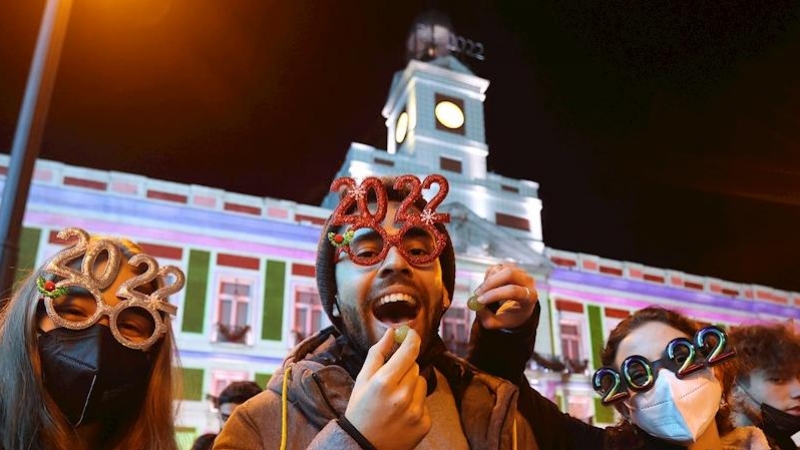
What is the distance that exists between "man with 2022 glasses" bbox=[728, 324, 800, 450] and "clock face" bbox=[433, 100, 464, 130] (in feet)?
73.8

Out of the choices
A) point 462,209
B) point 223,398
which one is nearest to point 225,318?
point 462,209

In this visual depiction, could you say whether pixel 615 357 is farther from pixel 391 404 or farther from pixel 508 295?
pixel 391 404

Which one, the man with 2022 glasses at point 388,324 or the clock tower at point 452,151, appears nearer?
the man with 2022 glasses at point 388,324

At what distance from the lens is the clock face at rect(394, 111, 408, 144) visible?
85.7ft

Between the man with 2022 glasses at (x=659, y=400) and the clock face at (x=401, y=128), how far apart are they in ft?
77.8

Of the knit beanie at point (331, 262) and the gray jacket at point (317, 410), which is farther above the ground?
the knit beanie at point (331, 262)

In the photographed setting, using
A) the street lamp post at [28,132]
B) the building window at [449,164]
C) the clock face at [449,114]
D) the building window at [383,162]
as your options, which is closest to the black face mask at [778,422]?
the street lamp post at [28,132]

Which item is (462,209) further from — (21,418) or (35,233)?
(21,418)

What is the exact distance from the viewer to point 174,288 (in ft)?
8.87

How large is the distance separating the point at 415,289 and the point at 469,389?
14.8 inches

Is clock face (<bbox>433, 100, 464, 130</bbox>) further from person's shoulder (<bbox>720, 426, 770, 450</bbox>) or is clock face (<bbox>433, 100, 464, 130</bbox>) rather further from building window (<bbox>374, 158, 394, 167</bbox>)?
person's shoulder (<bbox>720, 426, 770, 450</bbox>)

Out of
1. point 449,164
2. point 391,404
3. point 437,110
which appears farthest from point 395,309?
point 437,110

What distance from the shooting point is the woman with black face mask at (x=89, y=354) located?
2232 mm

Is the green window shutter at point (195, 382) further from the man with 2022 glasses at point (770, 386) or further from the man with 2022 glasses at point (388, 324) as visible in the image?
the man with 2022 glasses at point (388, 324)
